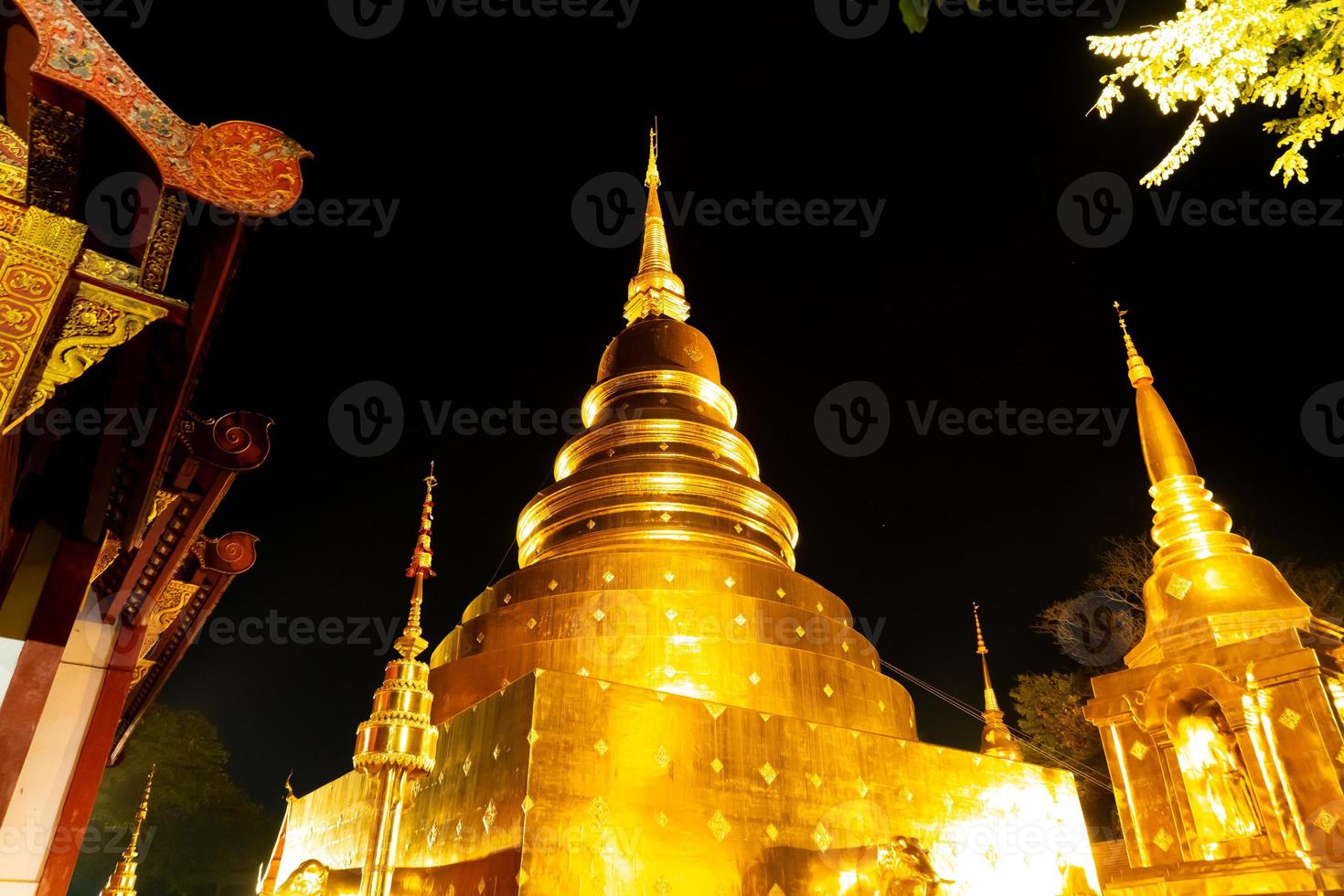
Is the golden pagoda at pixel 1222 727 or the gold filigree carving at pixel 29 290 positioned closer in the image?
the gold filigree carving at pixel 29 290

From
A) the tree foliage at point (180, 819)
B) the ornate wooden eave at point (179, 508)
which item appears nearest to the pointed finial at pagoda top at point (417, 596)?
the ornate wooden eave at point (179, 508)

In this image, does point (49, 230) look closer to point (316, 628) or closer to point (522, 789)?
point (522, 789)

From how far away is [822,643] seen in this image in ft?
39.7

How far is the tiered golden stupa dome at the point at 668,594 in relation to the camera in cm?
1079

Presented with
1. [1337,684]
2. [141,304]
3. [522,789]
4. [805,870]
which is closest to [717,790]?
[805,870]

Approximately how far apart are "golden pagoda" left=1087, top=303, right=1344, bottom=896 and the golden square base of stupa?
88.3 inches

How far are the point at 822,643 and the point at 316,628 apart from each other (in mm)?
16833

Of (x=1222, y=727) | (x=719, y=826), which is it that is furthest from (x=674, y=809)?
(x=1222, y=727)

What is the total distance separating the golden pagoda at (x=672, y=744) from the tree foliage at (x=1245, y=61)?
6747mm

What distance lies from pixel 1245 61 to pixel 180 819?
2911 centimetres

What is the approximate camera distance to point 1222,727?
22.3ft

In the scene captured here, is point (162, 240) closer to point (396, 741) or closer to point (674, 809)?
point (396, 741)

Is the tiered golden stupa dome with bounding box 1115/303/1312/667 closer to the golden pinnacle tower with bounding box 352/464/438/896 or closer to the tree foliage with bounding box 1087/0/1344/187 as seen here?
the tree foliage with bounding box 1087/0/1344/187

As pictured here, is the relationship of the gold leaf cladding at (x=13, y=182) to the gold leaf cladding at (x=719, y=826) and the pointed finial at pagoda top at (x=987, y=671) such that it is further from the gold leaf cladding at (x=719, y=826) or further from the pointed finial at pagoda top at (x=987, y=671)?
the pointed finial at pagoda top at (x=987, y=671)
